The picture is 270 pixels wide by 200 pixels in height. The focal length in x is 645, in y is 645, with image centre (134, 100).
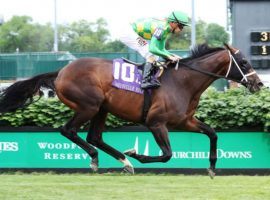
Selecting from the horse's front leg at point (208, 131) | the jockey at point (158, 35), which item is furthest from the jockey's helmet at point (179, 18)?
the horse's front leg at point (208, 131)

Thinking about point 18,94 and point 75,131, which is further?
point 18,94

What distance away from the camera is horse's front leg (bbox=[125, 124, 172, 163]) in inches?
290

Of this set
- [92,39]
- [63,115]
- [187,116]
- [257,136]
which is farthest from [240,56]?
[92,39]

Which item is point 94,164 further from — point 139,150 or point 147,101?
point 139,150

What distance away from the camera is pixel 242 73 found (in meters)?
7.78

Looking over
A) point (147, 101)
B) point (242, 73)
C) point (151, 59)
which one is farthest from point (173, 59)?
point (242, 73)

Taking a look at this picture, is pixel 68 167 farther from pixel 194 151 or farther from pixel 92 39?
pixel 92 39

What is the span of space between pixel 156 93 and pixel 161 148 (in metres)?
0.68

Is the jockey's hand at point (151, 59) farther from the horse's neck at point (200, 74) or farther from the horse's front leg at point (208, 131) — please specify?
the horse's front leg at point (208, 131)

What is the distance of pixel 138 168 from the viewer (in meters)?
10.4

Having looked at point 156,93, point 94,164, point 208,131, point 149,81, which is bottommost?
Result: point 94,164

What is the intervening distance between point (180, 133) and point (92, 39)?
192ft

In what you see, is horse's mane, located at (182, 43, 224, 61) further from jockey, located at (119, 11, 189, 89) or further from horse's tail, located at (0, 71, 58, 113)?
horse's tail, located at (0, 71, 58, 113)

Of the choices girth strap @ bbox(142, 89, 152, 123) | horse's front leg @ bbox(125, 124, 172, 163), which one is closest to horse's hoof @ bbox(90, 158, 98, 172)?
horse's front leg @ bbox(125, 124, 172, 163)
